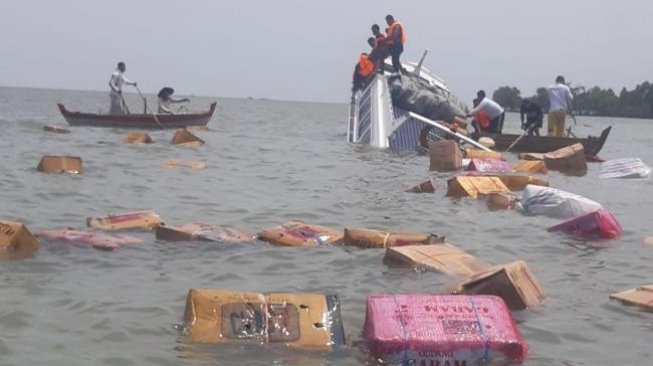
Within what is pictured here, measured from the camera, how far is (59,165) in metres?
12.6

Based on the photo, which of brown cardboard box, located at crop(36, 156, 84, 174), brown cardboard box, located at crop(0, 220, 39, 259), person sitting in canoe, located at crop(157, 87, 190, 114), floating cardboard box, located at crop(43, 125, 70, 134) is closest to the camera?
brown cardboard box, located at crop(0, 220, 39, 259)

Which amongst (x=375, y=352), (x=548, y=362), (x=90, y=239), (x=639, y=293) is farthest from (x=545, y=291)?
(x=90, y=239)

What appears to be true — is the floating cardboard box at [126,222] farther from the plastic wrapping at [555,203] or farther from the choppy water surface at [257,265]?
the plastic wrapping at [555,203]

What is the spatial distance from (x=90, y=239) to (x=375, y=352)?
11.4ft

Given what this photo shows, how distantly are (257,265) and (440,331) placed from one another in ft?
8.29

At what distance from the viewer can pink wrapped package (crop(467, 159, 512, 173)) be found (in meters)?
13.7

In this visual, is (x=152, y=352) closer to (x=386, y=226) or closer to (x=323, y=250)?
(x=323, y=250)

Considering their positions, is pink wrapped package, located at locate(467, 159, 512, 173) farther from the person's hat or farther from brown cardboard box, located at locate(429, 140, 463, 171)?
the person's hat

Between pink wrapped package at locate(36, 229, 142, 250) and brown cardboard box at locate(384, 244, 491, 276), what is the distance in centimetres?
222

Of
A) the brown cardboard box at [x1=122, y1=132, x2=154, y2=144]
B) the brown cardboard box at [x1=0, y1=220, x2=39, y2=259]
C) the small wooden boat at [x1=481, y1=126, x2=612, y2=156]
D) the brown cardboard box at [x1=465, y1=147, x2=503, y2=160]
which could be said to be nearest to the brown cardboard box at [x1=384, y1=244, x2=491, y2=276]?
the brown cardboard box at [x1=0, y1=220, x2=39, y2=259]

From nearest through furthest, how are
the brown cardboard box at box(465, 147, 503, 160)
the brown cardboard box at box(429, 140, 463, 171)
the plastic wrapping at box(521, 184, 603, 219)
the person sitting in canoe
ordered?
the plastic wrapping at box(521, 184, 603, 219)
the brown cardboard box at box(429, 140, 463, 171)
the brown cardboard box at box(465, 147, 503, 160)
the person sitting in canoe

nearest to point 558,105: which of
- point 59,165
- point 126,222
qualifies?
point 59,165

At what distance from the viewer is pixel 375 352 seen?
446cm

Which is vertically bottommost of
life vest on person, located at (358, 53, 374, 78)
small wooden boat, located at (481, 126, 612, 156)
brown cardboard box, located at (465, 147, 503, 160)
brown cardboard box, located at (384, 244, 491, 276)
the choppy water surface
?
the choppy water surface
